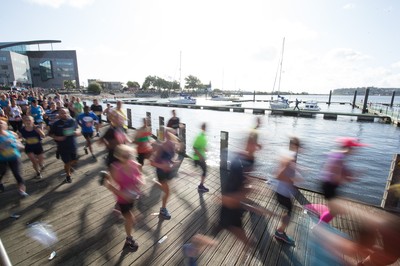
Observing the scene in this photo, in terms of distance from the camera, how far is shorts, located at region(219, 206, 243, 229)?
3125 millimetres

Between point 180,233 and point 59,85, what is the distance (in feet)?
330

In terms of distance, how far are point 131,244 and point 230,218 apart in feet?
5.44

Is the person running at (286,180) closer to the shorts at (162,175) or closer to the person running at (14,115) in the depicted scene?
the shorts at (162,175)

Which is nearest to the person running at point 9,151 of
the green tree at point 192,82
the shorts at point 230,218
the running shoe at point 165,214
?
the running shoe at point 165,214

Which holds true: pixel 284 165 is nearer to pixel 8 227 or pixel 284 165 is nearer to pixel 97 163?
pixel 8 227

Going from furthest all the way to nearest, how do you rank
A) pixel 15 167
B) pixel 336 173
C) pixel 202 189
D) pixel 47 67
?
pixel 47 67
pixel 202 189
pixel 15 167
pixel 336 173

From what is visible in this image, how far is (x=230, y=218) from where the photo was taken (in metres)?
3.17

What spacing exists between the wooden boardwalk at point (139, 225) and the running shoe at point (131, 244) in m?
0.10

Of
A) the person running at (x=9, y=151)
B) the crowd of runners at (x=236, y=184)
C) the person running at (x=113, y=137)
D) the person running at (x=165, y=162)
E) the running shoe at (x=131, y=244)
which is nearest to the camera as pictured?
the crowd of runners at (x=236, y=184)

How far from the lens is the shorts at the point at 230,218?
3125 mm

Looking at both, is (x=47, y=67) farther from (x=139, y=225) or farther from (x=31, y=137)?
(x=139, y=225)

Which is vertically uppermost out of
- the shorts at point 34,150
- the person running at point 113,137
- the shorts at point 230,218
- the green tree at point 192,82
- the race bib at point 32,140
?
the green tree at point 192,82

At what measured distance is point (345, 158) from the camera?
3479 mm

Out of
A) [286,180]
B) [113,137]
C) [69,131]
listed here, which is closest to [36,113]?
[69,131]
